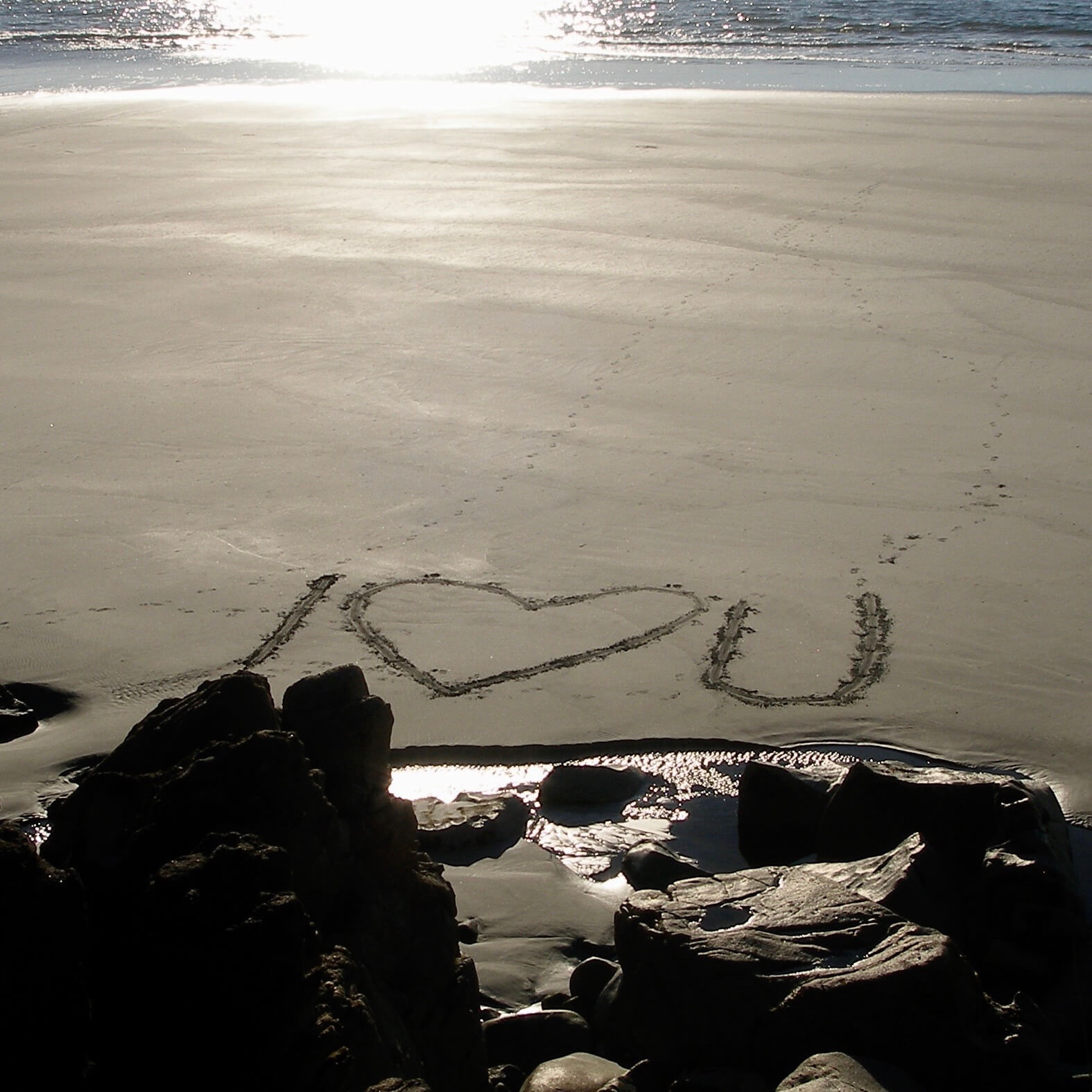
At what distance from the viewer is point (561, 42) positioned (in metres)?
24.5

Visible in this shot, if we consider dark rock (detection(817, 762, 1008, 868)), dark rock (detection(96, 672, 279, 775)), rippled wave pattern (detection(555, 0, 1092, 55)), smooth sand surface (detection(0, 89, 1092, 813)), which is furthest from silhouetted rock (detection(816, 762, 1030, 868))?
rippled wave pattern (detection(555, 0, 1092, 55))

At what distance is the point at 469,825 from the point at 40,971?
164 cm

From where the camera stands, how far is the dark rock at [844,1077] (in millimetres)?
2516

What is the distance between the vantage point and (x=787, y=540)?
17.3 ft

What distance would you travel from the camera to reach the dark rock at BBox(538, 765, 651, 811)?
12.7 ft

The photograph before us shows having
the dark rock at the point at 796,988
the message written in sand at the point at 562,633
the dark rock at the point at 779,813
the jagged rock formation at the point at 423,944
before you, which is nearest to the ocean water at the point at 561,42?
the message written in sand at the point at 562,633

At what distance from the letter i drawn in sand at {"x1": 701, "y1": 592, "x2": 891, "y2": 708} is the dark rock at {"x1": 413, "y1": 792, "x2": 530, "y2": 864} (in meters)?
0.87

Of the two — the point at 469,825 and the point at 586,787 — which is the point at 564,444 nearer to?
the point at 586,787

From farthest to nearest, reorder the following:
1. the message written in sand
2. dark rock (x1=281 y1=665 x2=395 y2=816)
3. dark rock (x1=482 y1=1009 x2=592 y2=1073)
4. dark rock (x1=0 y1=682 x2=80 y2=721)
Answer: the message written in sand < dark rock (x1=0 y1=682 x2=80 y2=721) < dark rock (x1=482 y1=1009 x2=592 y2=1073) < dark rock (x1=281 y1=665 x2=395 y2=816)

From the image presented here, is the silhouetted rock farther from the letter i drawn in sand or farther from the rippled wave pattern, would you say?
the rippled wave pattern

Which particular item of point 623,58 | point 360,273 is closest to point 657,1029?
point 360,273

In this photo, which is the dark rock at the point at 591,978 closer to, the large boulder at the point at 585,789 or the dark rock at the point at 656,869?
the dark rock at the point at 656,869

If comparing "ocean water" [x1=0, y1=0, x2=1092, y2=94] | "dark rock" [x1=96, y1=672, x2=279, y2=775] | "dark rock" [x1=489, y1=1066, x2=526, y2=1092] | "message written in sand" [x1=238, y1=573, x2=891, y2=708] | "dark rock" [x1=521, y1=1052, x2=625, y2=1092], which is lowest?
"dark rock" [x1=489, y1=1066, x2=526, y2=1092]

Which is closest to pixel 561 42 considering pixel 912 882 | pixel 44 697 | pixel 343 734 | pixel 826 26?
pixel 826 26
